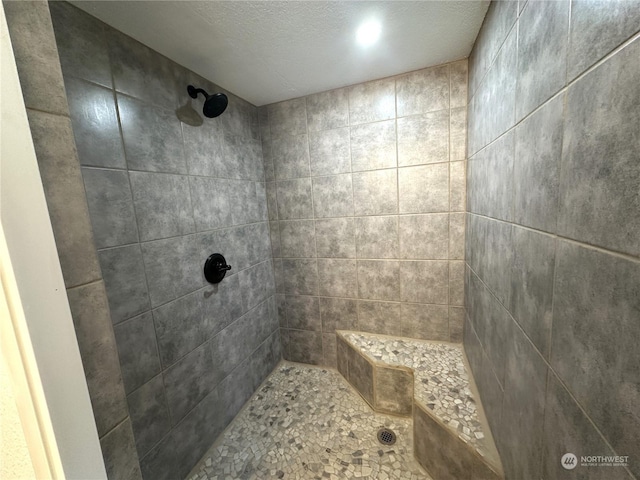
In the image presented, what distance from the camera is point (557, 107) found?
54 cm

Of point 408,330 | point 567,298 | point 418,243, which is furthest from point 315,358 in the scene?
→ point 567,298

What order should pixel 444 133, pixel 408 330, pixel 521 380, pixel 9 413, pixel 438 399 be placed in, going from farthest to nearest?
pixel 408 330
pixel 444 133
pixel 438 399
pixel 521 380
pixel 9 413

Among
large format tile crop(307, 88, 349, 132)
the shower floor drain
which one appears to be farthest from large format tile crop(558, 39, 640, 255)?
the shower floor drain

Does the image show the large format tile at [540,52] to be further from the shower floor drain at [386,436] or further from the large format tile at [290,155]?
the shower floor drain at [386,436]

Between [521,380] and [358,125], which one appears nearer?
[521,380]

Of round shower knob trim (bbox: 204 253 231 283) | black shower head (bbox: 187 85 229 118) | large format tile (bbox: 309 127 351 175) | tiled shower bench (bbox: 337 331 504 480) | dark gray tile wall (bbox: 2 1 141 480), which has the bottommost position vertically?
tiled shower bench (bbox: 337 331 504 480)

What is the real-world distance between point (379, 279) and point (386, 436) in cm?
94

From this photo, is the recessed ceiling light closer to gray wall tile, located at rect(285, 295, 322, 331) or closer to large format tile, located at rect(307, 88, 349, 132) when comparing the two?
large format tile, located at rect(307, 88, 349, 132)

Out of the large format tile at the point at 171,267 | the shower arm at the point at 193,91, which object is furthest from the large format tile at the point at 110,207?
the shower arm at the point at 193,91

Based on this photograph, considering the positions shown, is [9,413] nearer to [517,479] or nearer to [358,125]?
[517,479]

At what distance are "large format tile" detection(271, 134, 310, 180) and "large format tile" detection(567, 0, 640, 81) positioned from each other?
1451 millimetres

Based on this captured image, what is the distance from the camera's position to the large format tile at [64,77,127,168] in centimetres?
83

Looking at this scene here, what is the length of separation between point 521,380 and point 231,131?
6.19ft

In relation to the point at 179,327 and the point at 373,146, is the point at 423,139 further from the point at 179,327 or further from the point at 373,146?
the point at 179,327
